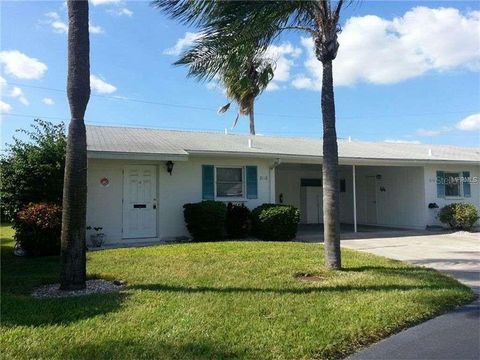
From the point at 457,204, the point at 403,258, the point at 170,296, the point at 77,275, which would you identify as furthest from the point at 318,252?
the point at 457,204

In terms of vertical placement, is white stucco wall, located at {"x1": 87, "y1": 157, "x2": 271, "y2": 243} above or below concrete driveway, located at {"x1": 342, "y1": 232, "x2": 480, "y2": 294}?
above

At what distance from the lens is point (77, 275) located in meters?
6.87

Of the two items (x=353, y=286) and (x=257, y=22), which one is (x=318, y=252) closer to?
(x=353, y=286)

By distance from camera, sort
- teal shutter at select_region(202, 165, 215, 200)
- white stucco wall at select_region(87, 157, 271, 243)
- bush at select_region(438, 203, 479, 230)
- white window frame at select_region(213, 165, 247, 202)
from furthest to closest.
A: 1. bush at select_region(438, 203, 479, 230)
2. white window frame at select_region(213, 165, 247, 202)
3. teal shutter at select_region(202, 165, 215, 200)
4. white stucco wall at select_region(87, 157, 271, 243)

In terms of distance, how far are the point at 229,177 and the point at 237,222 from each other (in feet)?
6.02

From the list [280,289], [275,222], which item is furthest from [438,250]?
[280,289]

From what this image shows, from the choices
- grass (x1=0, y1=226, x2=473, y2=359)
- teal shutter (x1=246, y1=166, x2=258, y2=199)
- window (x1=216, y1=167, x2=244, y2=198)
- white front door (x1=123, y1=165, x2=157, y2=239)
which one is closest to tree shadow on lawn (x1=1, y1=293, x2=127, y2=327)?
grass (x1=0, y1=226, x2=473, y2=359)

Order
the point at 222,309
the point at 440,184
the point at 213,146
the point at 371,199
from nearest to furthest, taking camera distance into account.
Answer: the point at 222,309
the point at 213,146
the point at 440,184
the point at 371,199

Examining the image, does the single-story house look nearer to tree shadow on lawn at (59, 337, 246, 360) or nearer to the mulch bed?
the mulch bed

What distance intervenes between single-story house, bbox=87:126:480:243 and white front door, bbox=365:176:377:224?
46 millimetres

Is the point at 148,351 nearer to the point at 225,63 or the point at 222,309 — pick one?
the point at 222,309

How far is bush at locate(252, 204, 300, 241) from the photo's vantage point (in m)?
13.9

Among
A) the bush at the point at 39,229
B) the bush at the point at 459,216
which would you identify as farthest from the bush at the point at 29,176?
the bush at the point at 459,216

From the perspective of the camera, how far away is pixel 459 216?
1680 centimetres
